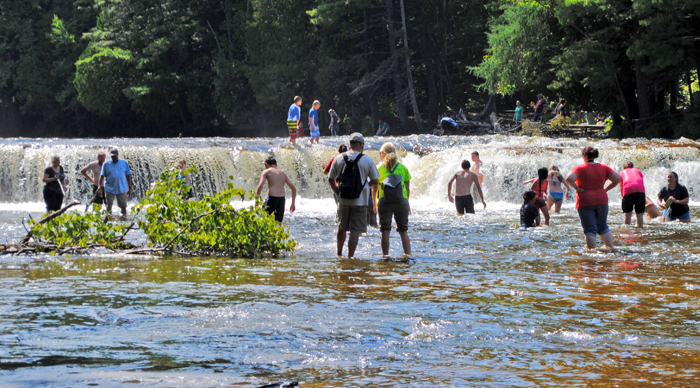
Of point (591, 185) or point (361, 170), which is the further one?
point (591, 185)

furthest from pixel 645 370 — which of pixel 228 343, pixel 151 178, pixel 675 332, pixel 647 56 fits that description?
pixel 647 56

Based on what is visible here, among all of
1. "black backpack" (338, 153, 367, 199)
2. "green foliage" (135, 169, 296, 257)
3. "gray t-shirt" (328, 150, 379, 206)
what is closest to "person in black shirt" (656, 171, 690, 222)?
"gray t-shirt" (328, 150, 379, 206)

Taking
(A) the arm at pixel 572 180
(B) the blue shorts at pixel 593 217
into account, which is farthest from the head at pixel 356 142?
(B) the blue shorts at pixel 593 217

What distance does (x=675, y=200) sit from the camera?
46.1 ft

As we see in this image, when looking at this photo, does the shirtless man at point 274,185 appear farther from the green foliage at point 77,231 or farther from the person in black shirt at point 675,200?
the person in black shirt at point 675,200

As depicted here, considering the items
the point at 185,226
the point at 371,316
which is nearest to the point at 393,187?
the point at 185,226

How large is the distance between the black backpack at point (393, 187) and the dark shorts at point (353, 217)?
0.45 metres

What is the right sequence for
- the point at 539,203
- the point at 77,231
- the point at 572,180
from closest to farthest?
the point at 572,180 → the point at 77,231 → the point at 539,203

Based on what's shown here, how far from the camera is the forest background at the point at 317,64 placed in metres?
31.7

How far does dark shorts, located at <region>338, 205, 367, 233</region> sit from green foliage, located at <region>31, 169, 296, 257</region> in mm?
984

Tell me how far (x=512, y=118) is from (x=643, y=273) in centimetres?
3269

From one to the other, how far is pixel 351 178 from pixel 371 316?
3154 mm

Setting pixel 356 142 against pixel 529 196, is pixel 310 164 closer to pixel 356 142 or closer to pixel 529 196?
pixel 529 196

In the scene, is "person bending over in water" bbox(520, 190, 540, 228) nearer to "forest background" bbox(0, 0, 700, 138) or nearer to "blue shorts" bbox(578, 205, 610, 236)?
"blue shorts" bbox(578, 205, 610, 236)
